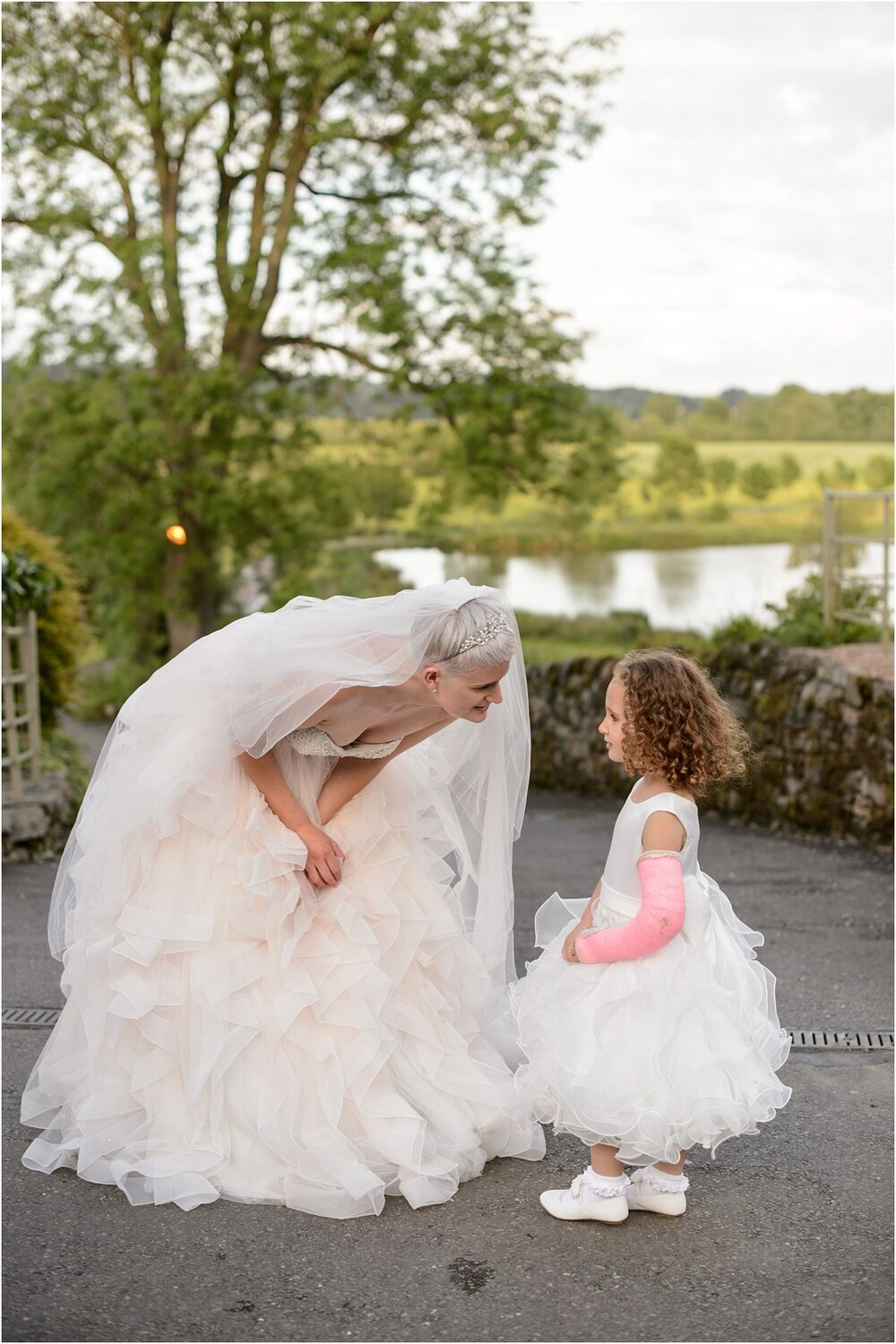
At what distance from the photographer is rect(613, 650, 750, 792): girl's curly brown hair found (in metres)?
3.03

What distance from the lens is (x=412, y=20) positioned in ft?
47.0

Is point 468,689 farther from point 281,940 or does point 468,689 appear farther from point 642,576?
point 642,576

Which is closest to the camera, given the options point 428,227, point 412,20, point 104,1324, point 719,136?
point 104,1324

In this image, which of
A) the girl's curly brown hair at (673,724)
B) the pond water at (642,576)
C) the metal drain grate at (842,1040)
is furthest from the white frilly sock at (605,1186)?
the pond water at (642,576)

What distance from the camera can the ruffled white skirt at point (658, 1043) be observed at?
291 centimetres

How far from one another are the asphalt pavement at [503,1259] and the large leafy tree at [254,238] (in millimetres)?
12451

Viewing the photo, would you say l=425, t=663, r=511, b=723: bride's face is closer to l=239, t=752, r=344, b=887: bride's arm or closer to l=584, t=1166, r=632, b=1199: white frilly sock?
l=239, t=752, r=344, b=887: bride's arm

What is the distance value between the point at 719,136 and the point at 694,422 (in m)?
3.71

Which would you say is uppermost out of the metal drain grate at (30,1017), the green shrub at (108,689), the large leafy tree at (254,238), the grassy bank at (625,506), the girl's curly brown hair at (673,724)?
the large leafy tree at (254,238)

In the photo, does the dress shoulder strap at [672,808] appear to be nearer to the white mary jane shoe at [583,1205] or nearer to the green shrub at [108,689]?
the white mary jane shoe at [583,1205]

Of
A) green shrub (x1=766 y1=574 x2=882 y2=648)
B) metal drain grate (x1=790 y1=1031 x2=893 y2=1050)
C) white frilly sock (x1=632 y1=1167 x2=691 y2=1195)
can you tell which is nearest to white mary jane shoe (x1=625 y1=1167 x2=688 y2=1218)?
white frilly sock (x1=632 y1=1167 x2=691 y2=1195)

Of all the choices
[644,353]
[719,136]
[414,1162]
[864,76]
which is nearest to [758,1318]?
[414,1162]

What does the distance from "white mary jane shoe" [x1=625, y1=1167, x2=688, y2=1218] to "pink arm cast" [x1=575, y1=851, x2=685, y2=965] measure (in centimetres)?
62

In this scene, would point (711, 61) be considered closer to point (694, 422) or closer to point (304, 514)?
point (694, 422)
